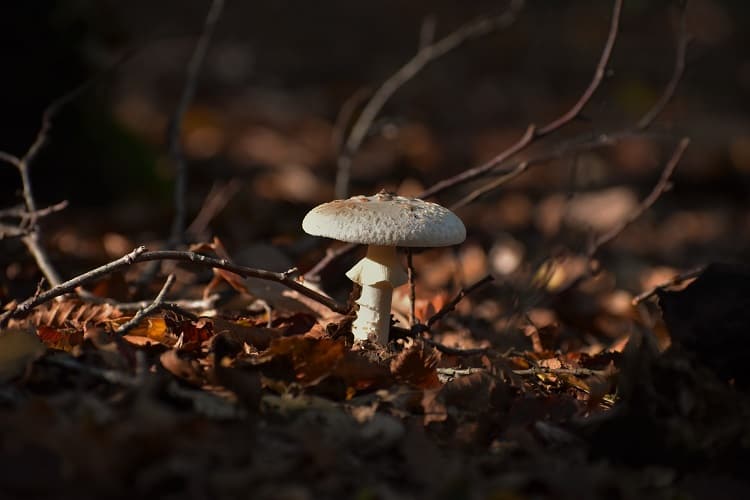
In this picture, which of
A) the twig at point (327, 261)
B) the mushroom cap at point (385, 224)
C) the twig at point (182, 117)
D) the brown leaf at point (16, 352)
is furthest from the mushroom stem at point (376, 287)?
the twig at point (182, 117)

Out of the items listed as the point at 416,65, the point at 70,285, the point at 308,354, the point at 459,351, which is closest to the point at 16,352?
the point at 70,285

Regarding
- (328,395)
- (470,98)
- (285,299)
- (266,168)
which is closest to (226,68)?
(470,98)

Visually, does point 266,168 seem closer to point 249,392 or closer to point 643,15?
point 249,392

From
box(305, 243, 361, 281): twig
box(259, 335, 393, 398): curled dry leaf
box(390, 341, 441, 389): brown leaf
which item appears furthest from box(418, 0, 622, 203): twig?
box(259, 335, 393, 398): curled dry leaf

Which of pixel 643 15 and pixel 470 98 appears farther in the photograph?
pixel 643 15

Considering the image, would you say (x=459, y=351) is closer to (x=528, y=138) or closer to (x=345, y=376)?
(x=345, y=376)
